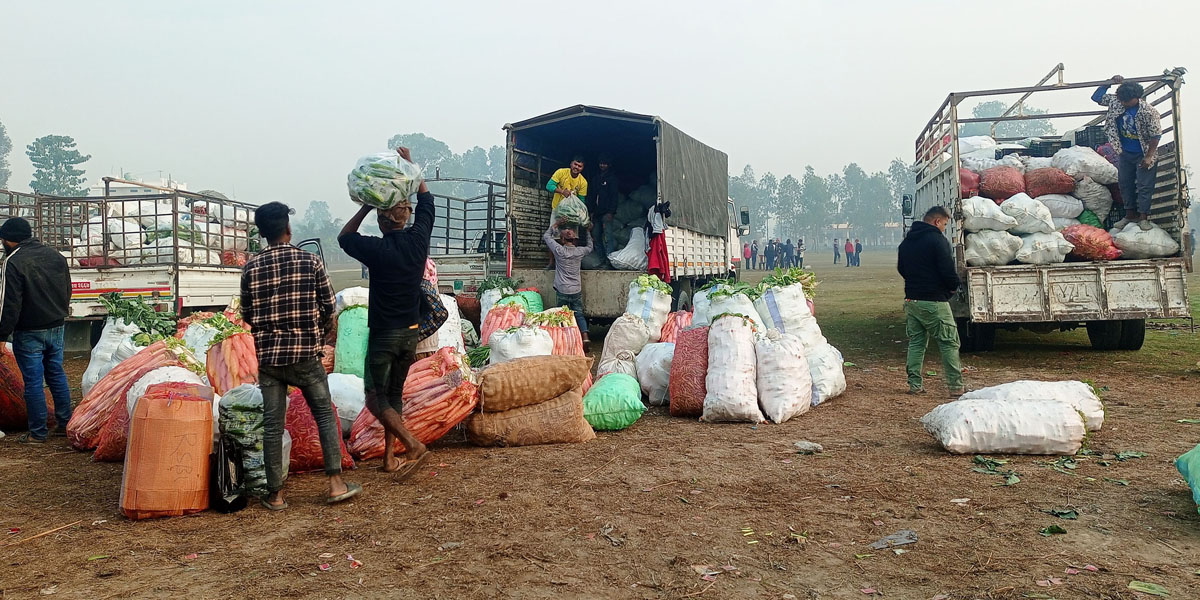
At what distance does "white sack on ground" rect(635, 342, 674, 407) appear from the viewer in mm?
6246

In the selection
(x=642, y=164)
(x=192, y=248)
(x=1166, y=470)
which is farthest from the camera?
(x=642, y=164)

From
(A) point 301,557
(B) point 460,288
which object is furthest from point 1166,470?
(B) point 460,288

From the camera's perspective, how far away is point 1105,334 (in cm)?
859

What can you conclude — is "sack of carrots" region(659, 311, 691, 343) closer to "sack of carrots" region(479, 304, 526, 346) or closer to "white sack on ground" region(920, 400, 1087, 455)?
"sack of carrots" region(479, 304, 526, 346)

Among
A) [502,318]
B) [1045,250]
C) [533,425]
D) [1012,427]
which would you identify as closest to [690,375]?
[533,425]

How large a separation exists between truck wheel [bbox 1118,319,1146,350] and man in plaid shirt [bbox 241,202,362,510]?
8.55 m

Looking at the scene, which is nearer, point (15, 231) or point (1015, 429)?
point (1015, 429)

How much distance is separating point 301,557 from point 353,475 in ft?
4.22

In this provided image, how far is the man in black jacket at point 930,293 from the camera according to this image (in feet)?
20.7

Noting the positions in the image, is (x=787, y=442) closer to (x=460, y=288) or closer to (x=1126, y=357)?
(x=1126, y=357)

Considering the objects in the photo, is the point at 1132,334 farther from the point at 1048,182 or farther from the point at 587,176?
the point at 587,176

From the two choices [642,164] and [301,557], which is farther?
[642,164]

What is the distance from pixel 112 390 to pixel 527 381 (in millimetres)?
2775

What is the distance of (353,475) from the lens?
167 inches
